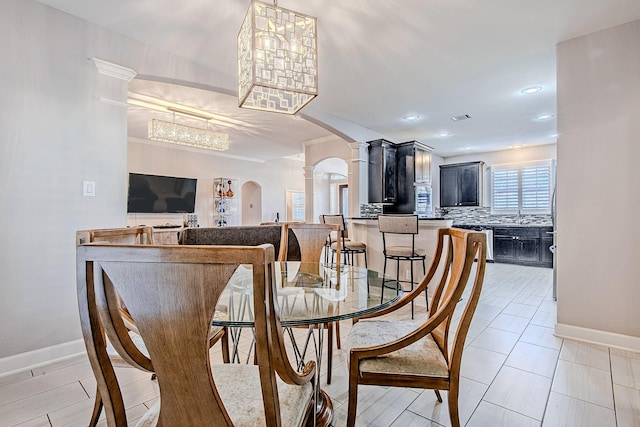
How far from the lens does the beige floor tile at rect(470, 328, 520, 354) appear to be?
239 centimetres

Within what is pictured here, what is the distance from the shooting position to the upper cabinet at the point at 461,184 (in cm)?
703

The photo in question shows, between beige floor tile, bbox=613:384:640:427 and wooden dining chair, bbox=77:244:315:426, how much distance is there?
196 centimetres

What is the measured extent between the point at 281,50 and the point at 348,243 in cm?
266

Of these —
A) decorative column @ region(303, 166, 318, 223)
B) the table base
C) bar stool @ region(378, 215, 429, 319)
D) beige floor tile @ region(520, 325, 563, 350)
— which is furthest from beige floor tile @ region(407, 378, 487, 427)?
decorative column @ region(303, 166, 318, 223)

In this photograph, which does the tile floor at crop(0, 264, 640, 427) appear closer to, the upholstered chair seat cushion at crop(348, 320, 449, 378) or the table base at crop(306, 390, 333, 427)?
the table base at crop(306, 390, 333, 427)

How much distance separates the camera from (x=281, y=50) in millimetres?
1948

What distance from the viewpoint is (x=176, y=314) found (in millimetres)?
664

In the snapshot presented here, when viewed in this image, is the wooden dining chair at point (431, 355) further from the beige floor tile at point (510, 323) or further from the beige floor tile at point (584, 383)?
the beige floor tile at point (510, 323)

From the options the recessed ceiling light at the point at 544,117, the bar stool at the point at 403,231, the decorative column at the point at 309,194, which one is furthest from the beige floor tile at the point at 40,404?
the recessed ceiling light at the point at 544,117

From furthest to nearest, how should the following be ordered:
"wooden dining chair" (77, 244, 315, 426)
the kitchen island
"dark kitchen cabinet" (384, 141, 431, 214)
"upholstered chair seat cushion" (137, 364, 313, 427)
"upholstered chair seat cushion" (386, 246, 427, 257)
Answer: "dark kitchen cabinet" (384, 141, 431, 214) < the kitchen island < "upholstered chair seat cushion" (386, 246, 427, 257) < "upholstered chair seat cushion" (137, 364, 313, 427) < "wooden dining chair" (77, 244, 315, 426)

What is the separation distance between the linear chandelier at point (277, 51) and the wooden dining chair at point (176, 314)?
1538mm

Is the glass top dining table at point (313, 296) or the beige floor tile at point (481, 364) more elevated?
the glass top dining table at point (313, 296)

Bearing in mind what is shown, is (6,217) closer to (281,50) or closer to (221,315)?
(221,315)

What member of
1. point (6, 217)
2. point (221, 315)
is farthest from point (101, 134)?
point (221, 315)
